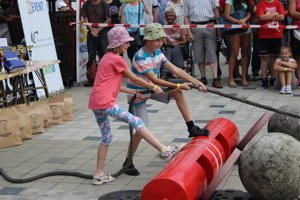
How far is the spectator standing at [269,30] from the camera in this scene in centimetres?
1155

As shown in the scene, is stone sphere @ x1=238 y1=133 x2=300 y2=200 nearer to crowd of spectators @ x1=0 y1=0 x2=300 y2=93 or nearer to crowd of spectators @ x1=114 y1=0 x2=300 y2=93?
crowd of spectators @ x1=0 y1=0 x2=300 y2=93

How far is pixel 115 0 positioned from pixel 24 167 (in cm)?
686

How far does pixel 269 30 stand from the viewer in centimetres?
1166

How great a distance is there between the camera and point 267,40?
1172cm

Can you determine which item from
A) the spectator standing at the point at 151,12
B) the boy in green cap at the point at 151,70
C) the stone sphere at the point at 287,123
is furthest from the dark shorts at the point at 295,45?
the boy in green cap at the point at 151,70

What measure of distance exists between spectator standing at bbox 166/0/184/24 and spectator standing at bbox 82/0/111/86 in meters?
1.29

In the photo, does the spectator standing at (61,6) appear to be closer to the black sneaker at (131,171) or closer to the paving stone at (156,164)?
the paving stone at (156,164)

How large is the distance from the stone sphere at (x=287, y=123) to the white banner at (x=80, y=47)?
22.9 ft

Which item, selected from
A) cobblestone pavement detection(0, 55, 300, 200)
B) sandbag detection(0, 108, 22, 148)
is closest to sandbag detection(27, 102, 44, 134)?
cobblestone pavement detection(0, 55, 300, 200)

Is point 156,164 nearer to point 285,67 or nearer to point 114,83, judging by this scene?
point 114,83

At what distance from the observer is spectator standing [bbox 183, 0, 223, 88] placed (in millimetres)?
12078

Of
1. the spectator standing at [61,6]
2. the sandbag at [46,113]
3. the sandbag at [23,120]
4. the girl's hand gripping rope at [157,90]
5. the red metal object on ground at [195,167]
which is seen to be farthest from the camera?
the spectator standing at [61,6]

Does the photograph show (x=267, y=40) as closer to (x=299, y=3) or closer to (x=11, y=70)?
(x=299, y=3)

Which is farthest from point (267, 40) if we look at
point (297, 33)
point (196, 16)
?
point (196, 16)
